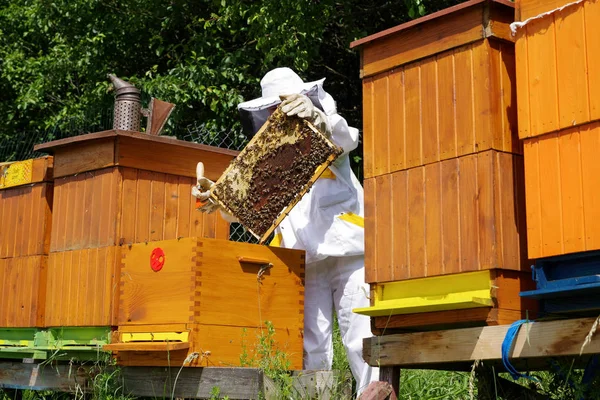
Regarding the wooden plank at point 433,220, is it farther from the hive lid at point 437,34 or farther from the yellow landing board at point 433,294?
the hive lid at point 437,34

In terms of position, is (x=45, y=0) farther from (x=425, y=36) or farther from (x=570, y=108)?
(x=570, y=108)

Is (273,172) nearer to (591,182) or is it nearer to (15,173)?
(591,182)

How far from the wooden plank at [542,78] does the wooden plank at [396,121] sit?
0.66 meters

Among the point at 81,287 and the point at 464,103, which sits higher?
the point at 464,103

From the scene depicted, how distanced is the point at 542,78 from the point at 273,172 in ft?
5.89

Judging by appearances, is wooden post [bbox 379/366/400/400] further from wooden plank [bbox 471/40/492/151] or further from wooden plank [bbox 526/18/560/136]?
wooden plank [bbox 526/18/560/136]

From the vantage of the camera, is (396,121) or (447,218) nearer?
(447,218)

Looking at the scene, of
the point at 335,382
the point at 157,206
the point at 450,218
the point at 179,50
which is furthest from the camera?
the point at 179,50

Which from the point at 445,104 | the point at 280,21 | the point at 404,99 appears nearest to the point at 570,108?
the point at 445,104

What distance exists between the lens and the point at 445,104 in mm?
3676

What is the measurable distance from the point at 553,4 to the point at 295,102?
1627mm

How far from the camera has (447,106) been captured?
3.67 metres

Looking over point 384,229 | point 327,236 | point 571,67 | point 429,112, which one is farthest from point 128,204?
point 571,67

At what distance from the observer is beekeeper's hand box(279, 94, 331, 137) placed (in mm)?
4551
